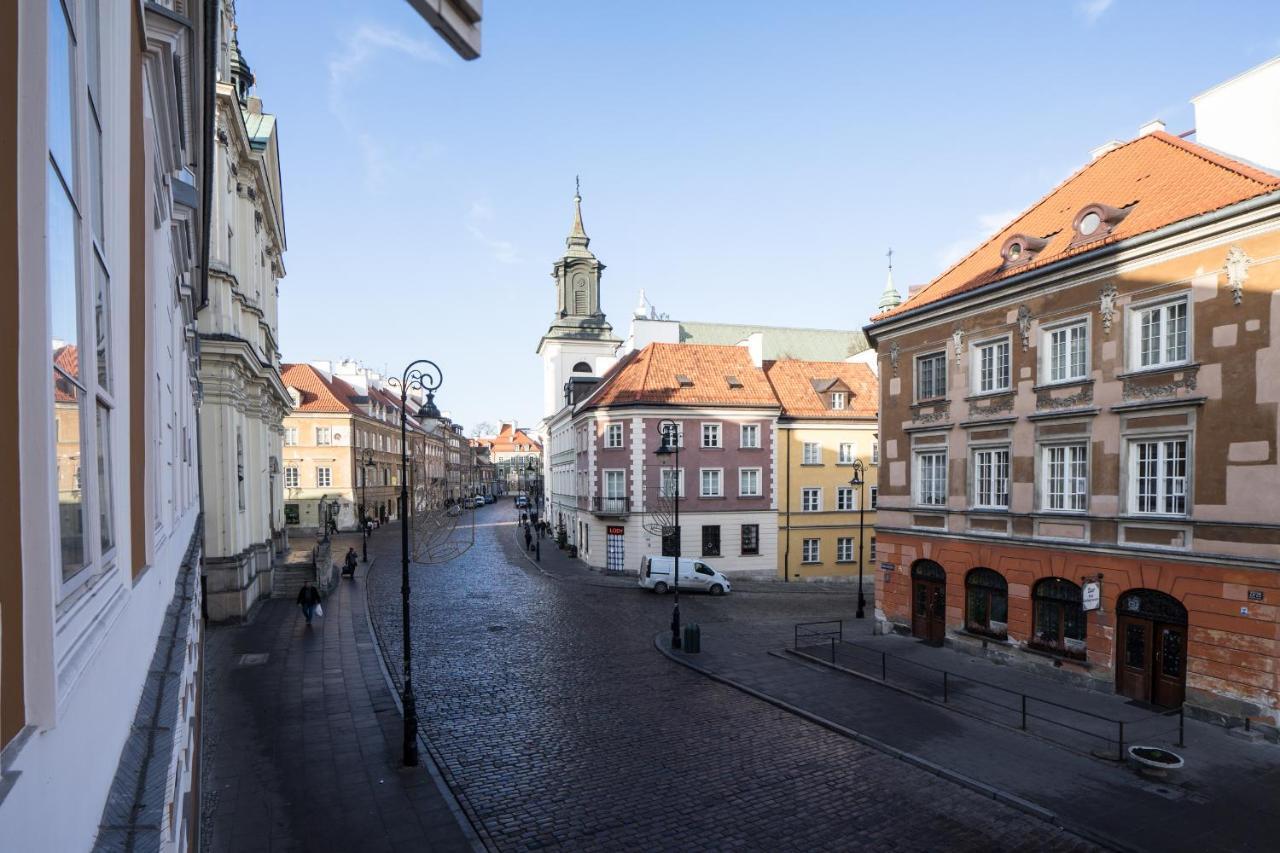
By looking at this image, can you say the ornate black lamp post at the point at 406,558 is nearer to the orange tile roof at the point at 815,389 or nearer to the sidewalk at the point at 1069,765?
the sidewalk at the point at 1069,765

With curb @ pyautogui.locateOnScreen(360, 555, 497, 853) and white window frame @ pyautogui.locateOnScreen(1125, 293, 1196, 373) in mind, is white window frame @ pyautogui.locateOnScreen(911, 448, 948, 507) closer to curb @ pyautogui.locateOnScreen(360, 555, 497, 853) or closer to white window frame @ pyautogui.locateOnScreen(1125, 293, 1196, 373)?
white window frame @ pyautogui.locateOnScreen(1125, 293, 1196, 373)

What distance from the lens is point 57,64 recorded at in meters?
2.30

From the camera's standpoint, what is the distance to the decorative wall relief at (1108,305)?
17422 millimetres

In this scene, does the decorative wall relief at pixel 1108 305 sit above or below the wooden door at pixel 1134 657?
above

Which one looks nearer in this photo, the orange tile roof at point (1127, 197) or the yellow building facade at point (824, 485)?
the orange tile roof at point (1127, 197)

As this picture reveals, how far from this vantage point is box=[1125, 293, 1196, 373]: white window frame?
16031 mm

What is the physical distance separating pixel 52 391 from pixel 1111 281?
2076 centimetres

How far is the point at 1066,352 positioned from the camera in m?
18.7

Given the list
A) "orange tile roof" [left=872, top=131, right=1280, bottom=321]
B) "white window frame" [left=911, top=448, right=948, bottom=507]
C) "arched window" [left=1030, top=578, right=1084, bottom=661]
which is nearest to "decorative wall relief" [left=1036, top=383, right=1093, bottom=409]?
"orange tile roof" [left=872, top=131, right=1280, bottom=321]

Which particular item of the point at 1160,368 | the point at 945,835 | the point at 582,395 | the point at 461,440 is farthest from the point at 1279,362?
the point at 461,440

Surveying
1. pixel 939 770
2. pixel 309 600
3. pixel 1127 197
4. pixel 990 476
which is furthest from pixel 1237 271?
pixel 309 600

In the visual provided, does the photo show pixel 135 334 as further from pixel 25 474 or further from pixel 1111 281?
pixel 1111 281

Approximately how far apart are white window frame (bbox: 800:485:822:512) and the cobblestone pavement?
58.3ft

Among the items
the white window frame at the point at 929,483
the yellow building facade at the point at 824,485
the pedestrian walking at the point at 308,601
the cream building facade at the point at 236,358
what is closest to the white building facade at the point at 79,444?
the cream building facade at the point at 236,358
